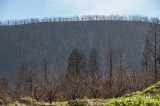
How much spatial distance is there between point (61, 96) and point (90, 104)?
42.0 metres

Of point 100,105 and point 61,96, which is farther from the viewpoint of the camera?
point 61,96

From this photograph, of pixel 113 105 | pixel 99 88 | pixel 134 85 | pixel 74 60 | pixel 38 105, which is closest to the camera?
pixel 113 105

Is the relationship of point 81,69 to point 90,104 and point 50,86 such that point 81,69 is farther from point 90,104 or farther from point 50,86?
point 90,104

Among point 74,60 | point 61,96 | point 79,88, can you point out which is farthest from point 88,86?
point 74,60

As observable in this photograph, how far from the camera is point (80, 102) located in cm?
1984

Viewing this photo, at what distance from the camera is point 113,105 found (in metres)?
19.6

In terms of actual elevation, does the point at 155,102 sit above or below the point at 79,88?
above

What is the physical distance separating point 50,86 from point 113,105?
38.4 m

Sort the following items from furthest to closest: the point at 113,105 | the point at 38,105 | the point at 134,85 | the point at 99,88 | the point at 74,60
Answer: the point at 74,60 → the point at 134,85 → the point at 99,88 → the point at 38,105 → the point at 113,105

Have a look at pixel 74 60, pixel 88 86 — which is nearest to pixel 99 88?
pixel 88 86

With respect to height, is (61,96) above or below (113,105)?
below

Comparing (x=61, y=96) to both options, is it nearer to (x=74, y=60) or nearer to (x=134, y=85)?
(x=134, y=85)

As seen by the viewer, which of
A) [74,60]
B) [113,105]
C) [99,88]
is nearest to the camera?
[113,105]

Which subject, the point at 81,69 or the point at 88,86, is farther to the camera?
the point at 81,69
